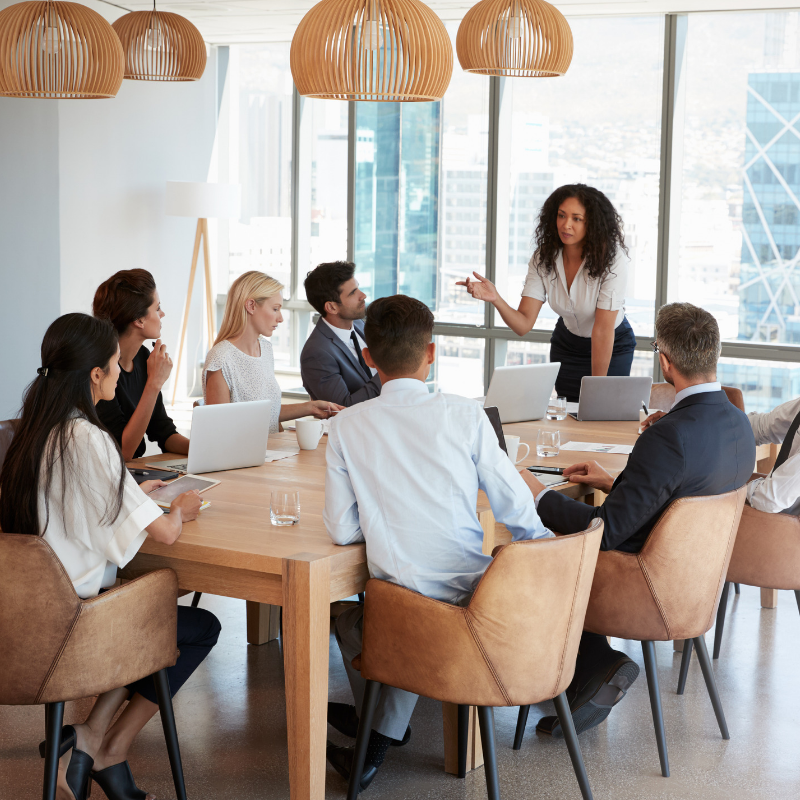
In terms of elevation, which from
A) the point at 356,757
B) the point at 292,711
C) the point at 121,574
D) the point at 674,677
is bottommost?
the point at 674,677

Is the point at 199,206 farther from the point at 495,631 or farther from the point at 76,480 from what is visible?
the point at 495,631

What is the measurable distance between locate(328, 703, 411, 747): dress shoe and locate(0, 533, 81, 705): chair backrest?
954mm

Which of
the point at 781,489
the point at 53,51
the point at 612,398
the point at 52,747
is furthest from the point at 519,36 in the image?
the point at 52,747

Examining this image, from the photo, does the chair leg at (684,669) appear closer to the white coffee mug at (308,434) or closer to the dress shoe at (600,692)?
the dress shoe at (600,692)

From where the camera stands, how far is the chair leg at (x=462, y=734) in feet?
8.91

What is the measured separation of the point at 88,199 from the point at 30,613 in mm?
5302

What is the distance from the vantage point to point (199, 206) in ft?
24.8

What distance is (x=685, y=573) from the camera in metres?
2.68

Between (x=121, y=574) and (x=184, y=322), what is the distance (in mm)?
5699

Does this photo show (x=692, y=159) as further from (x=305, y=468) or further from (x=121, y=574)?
(x=121, y=574)

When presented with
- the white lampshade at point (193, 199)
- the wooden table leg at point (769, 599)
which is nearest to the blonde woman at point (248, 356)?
the wooden table leg at point (769, 599)

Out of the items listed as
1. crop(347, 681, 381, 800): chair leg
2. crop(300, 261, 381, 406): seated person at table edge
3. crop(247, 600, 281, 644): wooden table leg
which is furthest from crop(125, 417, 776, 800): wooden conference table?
crop(300, 261, 381, 406): seated person at table edge

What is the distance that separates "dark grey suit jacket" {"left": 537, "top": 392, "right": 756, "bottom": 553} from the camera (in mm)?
2668

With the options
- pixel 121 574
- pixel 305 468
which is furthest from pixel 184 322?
pixel 121 574
